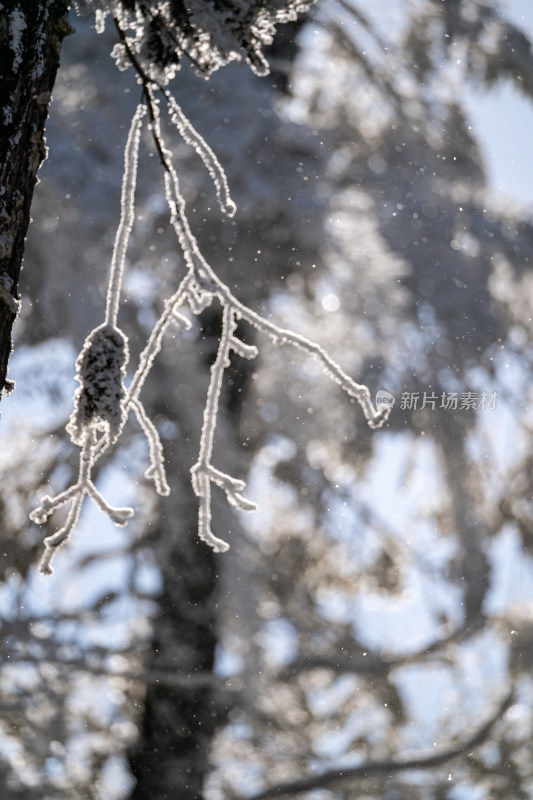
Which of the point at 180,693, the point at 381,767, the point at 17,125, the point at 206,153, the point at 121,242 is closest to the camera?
the point at 17,125

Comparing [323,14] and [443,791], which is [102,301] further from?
[443,791]

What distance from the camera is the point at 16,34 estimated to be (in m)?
0.87

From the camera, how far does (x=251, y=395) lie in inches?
175

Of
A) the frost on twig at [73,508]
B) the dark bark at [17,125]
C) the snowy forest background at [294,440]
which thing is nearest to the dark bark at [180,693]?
the snowy forest background at [294,440]

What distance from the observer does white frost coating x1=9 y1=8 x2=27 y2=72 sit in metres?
0.87

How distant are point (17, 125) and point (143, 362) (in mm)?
381

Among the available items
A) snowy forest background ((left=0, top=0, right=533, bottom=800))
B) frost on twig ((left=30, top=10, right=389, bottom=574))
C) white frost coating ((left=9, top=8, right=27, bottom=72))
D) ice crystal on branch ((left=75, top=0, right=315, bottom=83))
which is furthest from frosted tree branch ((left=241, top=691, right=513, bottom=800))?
white frost coating ((left=9, top=8, right=27, bottom=72))

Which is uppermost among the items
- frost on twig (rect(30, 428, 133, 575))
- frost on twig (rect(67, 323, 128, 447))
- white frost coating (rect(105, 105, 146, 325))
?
white frost coating (rect(105, 105, 146, 325))

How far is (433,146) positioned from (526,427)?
1.84 m

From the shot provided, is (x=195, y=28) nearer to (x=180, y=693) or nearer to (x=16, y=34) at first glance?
(x=16, y=34)

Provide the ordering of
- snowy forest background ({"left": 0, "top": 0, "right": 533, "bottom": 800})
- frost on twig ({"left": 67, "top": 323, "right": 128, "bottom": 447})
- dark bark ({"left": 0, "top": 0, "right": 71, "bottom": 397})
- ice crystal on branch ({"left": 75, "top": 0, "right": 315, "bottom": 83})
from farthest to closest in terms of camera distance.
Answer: snowy forest background ({"left": 0, "top": 0, "right": 533, "bottom": 800}) → ice crystal on branch ({"left": 75, "top": 0, "right": 315, "bottom": 83}) → frost on twig ({"left": 67, "top": 323, "right": 128, "bottom": 447}) → dark bark ({"left": 0, "top": 0, "right": 71, "bottom": 397})
